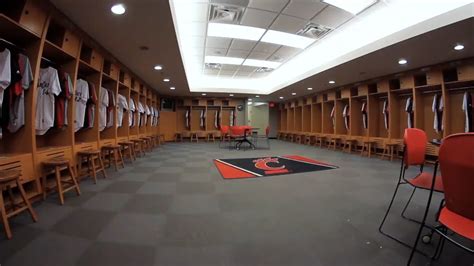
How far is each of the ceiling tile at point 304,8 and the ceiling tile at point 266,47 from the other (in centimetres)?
152

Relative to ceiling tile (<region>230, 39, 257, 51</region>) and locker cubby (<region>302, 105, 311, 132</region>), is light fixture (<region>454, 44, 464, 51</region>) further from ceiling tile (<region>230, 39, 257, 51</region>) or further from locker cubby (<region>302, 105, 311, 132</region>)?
locker cubby (<region>302, 105, 311, 132</region>)

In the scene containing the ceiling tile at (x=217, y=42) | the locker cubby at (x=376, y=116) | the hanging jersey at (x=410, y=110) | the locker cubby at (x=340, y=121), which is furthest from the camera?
the locker cubby at (x=340, y=121)

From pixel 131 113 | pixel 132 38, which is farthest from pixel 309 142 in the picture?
pixel 132 38

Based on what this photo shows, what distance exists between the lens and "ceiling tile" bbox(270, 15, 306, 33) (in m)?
4.18

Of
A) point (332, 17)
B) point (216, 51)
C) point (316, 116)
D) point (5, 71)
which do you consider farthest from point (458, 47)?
point (5, 71)

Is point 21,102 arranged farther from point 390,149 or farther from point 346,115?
point 346,115

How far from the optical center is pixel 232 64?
24.6 feet

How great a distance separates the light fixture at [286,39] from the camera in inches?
194

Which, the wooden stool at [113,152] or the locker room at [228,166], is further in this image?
the wooden stool at [113,152]

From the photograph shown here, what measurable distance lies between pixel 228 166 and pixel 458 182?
12.5 ft

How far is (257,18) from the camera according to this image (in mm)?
4195

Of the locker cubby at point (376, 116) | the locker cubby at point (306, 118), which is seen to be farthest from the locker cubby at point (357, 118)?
the locker cubby at point (306, 118)

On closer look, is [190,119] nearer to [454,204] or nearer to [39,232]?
[39,232]

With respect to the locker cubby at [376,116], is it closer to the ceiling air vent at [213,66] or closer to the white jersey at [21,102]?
the ceiling air vent at [213,66]
